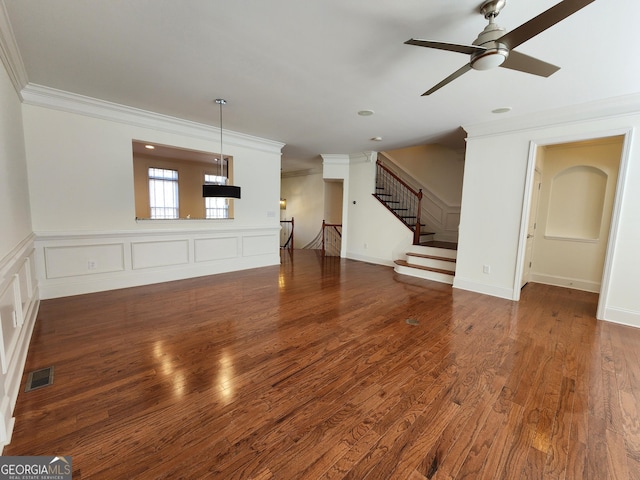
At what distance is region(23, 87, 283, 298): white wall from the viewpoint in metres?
3.69

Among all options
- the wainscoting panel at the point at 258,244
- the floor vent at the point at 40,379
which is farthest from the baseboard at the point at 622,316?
the floor vent at the point at 40,379

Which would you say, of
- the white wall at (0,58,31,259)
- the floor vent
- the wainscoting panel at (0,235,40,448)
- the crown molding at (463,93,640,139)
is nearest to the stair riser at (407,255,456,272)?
the crown molding at (463,93,640,139)

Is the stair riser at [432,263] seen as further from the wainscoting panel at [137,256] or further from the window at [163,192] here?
the window at [163,192]

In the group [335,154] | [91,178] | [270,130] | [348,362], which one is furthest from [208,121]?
[348,362]

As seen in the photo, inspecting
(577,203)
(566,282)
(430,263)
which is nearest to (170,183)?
(430,263)

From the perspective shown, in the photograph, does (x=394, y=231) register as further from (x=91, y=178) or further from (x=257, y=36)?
(x=91, y=178)

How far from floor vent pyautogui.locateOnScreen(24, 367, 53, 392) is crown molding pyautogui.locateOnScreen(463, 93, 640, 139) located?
5997 mm

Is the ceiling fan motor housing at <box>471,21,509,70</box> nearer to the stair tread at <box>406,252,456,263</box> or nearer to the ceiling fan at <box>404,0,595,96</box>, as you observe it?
the ceiling fan at <box>404,0,595,96</box>

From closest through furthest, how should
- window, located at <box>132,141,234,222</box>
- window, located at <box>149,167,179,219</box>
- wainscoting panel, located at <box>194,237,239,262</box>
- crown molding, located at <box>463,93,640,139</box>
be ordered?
crown molding, located at <box>463,93,640,139</box> → wainscoting panel, located at <box>194,237,239,262</box> → window, located at <box>132,141,234,222</box> → window, located at <box>149,167,179,219</box>

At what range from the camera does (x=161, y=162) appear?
842cm

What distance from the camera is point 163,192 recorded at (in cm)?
862

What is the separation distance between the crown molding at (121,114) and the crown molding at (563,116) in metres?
4.19

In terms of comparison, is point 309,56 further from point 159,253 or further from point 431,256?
point 431,256

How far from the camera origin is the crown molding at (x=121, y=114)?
11.7 ft
